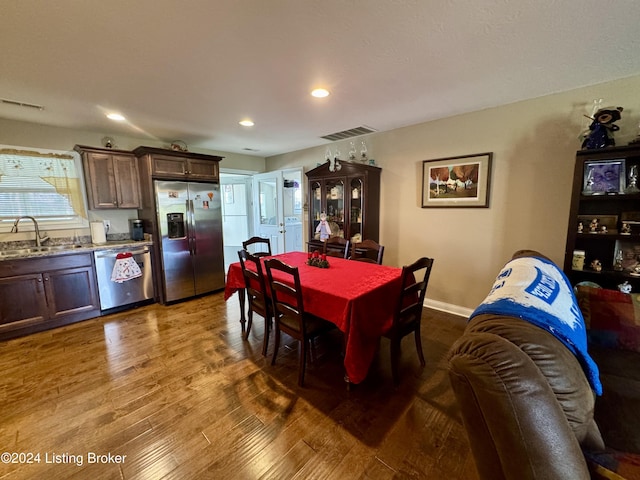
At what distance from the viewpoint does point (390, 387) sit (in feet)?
6.60

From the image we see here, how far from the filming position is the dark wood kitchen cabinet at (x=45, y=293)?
276 cm

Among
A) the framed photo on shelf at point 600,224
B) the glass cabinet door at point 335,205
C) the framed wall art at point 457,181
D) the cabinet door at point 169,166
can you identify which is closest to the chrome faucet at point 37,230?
the cabinet door at point 169,166

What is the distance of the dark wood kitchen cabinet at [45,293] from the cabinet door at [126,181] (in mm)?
855

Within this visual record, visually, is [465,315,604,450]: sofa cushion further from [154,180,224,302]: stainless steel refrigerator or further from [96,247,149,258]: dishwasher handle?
[96,247,149,258]: dishwasher handle

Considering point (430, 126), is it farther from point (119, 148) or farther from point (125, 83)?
point (119, 148)

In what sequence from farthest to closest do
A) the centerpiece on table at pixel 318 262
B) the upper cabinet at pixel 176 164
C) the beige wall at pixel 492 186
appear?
the upper cabinet at pixel 176 164 < the centerpiece on table at pixel 318 262 < the beige wall at pixel 492 186

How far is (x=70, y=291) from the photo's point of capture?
310 cm

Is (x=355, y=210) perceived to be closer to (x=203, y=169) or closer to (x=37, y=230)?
(x=203, y=169)

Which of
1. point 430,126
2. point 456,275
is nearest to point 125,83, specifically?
point 430,126

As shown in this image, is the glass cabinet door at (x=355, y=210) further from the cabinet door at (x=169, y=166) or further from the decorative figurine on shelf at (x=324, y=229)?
the cabinet door at (x=169, y=166)

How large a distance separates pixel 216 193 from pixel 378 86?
276cm

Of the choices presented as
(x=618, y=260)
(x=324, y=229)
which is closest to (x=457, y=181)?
(x=618, y=260)

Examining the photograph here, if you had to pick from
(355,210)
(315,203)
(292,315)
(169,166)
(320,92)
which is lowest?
(292,315)

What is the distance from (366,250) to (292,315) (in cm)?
133
